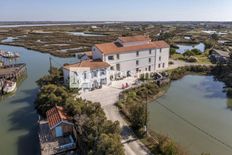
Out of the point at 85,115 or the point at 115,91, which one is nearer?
→ the point at 85,115

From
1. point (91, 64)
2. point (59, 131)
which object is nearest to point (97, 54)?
point (91, 64)

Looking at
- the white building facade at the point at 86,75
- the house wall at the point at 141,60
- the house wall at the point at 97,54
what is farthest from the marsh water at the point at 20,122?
the house wall at the point at 141,60

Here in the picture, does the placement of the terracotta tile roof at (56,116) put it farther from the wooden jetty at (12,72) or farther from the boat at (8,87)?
the wooden jetty at (12,72)

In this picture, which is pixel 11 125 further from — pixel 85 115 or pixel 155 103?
pixel 155 103

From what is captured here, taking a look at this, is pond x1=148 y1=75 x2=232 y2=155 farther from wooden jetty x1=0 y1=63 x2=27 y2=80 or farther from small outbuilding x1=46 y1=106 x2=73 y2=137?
wooden jetty x1=0 y1=63 x2=27 y2=80

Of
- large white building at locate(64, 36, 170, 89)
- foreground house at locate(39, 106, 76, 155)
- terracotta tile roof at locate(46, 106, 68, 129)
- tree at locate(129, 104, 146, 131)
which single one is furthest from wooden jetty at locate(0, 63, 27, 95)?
tree at locate(129, 104, 146, 131)

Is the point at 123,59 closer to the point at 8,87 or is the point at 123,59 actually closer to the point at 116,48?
the point at 116,48

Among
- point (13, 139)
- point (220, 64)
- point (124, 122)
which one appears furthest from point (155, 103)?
point (220, 64)
